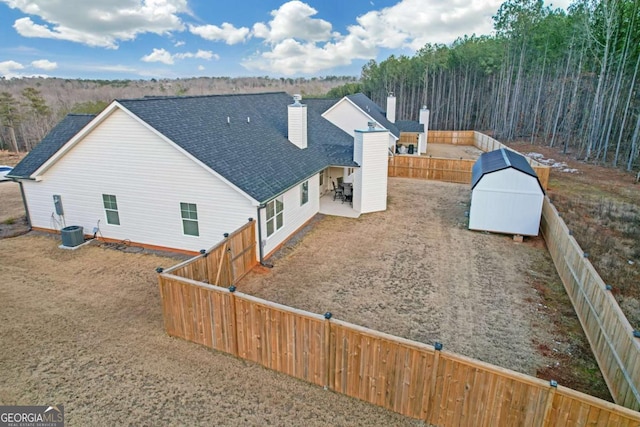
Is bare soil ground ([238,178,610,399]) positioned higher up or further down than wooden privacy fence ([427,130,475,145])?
further down

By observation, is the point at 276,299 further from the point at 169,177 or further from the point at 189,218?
the point at 169,177

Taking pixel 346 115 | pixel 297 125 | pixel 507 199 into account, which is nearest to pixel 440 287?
pixel 507 199

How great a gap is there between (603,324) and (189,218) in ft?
36.3

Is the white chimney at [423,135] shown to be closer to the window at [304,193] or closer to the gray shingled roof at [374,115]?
the gray shingled roof at [374,115]

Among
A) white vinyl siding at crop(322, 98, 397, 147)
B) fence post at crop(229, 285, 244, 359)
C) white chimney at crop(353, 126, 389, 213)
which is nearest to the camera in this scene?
fence post at crop(229, 285, 244, 359)

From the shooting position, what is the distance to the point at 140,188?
476 inches

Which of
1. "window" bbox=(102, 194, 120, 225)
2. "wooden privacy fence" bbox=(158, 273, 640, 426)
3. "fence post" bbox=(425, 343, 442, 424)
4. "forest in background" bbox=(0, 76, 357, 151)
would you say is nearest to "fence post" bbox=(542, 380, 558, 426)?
"wooden privacy fence" bbox=(158, 273, 640, 426)

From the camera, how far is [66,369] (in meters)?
6.84

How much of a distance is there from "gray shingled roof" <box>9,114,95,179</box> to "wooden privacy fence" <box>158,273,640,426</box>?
396 inches

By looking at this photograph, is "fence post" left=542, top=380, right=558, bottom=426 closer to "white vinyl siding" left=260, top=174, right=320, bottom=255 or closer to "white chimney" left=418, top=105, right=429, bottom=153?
"white vinyl siding" left=260, top=174, right=320, bottom=255

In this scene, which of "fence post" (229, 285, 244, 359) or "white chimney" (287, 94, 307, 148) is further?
"white chimney" (287, 94, 307, 148)

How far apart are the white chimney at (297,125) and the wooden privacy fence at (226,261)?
22.3 ft

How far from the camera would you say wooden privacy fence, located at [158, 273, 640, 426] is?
4.91 metres

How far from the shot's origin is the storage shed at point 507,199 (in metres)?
13.2
